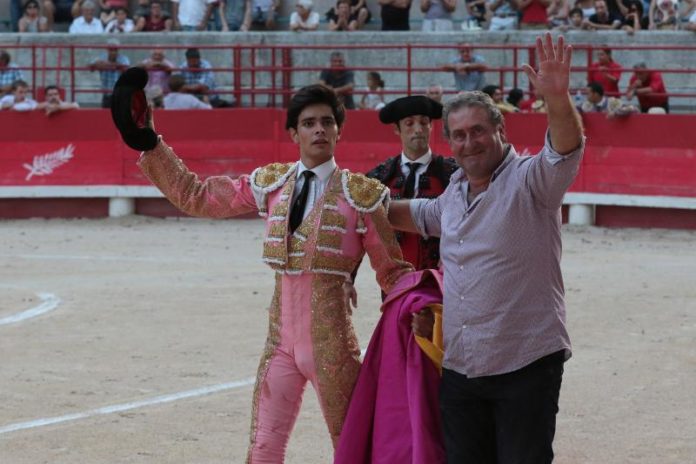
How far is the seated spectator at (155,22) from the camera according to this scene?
19.1m

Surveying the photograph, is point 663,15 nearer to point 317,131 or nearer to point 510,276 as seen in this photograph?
point 317,131

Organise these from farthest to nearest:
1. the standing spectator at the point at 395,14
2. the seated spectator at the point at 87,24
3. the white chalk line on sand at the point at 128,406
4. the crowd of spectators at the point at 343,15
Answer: the seated spectator at the point at 87,24 < the standing spectator at the point at 395,14 < the crowd of spectators at the point at 343,15 < the white chalk line on sand at the point at 128,406

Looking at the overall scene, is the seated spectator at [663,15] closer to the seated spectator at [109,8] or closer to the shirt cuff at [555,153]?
the seated spectator at [109,8]

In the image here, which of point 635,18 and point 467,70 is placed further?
point 635,18

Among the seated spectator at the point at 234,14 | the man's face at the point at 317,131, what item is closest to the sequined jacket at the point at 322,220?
the man's face at the point at 317,131

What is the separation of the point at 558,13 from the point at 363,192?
13354 mm

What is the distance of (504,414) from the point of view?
3893 mm

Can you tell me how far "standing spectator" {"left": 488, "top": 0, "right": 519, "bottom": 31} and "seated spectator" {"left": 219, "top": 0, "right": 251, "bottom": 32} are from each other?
Result: 10.5 feet

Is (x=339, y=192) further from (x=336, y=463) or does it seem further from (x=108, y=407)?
(x=108, y=407)

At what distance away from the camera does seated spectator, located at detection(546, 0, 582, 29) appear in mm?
17438

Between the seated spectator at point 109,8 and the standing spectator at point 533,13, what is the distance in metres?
5.34

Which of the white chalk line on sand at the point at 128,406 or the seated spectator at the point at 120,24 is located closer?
the white chalk line on sand at the point at 128,406

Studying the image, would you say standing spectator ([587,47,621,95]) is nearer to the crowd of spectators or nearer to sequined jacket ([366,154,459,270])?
the crowd of spectators

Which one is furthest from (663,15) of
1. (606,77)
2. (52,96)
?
A: (52,96)
